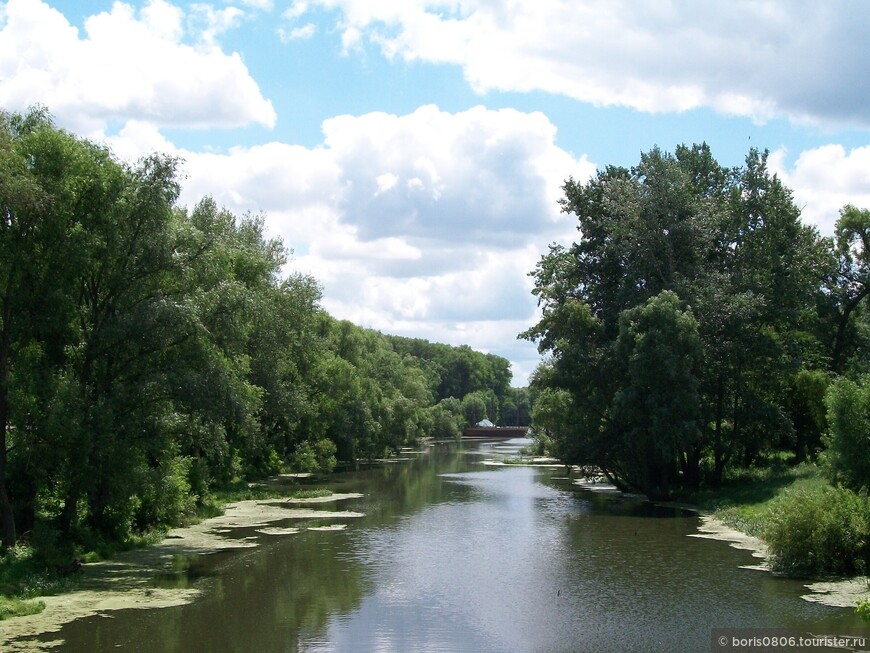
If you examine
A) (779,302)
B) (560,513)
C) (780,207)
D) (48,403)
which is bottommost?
(560,513)

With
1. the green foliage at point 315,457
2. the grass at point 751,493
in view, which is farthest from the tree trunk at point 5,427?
the green foliage at point 315,457

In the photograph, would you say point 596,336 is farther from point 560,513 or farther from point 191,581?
point 191,581

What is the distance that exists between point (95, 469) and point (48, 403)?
2680 mm

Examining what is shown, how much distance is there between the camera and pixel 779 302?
49.5 metres

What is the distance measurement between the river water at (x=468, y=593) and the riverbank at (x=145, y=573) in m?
0.61

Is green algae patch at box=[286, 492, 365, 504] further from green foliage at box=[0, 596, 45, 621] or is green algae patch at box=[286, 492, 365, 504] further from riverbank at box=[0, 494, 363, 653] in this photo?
green foliage at box=[0, 596, 45, 621]

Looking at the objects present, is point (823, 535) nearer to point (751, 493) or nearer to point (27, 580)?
point (751, 493)

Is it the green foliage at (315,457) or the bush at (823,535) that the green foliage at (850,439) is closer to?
the bush at (823,535)

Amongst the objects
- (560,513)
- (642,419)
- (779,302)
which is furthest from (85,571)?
(779,302)

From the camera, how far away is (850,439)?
1224 inches

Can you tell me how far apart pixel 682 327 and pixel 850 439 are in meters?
14.3

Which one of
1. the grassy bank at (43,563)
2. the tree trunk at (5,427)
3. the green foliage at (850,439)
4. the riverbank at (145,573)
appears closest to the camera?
the riverbank at (145,573)

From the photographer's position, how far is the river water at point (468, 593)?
19594 millimetres

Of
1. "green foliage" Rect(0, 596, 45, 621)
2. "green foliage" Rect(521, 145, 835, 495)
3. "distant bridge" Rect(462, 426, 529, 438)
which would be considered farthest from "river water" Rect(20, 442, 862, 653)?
"distant bridge" Rect(462, 426, 529, 438)
